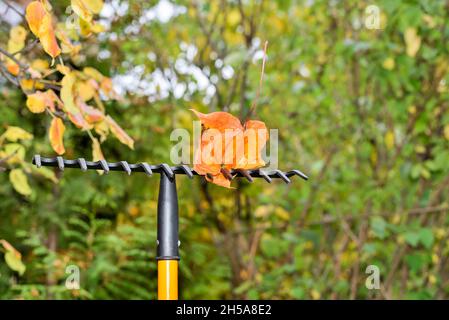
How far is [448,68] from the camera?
2537 millimetres

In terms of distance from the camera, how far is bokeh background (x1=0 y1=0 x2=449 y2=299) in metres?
2.48

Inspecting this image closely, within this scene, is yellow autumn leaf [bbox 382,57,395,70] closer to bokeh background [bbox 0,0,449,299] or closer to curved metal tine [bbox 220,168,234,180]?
bokeh background [bbox 0,0,449,299]

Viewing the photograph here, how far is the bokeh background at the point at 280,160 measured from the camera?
2.48 m

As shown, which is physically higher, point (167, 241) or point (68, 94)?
point (68, 94)

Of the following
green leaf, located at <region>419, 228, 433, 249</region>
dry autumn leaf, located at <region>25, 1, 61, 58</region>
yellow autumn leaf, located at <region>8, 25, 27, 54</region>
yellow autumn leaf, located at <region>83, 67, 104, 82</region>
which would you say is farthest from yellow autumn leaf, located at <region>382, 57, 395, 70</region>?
dry autumn leaf, located at <region>25, 1, 61, 58</region>

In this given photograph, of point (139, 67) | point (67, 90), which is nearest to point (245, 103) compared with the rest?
point (139, 67)

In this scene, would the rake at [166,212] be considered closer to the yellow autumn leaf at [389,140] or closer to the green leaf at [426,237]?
the green leaf at [426,237]

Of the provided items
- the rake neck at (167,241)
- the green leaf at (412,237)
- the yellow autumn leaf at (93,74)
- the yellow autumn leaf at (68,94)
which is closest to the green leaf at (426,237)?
the green leaf at (412,237)

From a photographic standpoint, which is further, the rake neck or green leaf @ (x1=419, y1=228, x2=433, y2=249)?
green leaf @ (x1=419, y1=228, x2=433, y2=249)

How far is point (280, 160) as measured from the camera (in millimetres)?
2955

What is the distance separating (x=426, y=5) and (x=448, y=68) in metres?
0.58

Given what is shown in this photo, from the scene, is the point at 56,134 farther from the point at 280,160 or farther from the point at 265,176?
the point at 280,160

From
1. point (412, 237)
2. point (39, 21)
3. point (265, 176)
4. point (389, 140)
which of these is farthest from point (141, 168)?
point (389, 140)
